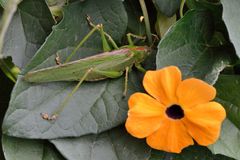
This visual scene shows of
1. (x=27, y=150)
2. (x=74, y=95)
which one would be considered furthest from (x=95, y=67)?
(x=27, y=150)

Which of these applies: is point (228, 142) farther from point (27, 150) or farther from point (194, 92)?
point (27, 150)

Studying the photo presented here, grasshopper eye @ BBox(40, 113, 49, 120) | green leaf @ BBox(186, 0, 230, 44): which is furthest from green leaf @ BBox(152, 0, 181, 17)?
grasshopper eye @ BBox(40, 113, 49, 120)

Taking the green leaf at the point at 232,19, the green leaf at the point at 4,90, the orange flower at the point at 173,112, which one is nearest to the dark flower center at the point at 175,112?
the orange flower at the point at 173,112

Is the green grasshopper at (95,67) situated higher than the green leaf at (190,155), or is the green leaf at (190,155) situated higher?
the green grasshopper at (95,67)

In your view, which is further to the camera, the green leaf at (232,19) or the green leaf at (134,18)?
the green leaf at (134,18)

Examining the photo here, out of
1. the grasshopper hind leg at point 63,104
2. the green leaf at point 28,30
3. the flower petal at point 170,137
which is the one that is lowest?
the flower petal at point 170,137

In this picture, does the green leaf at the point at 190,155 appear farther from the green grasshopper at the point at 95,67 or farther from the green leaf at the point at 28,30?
the green leaf at the point at 28,30
